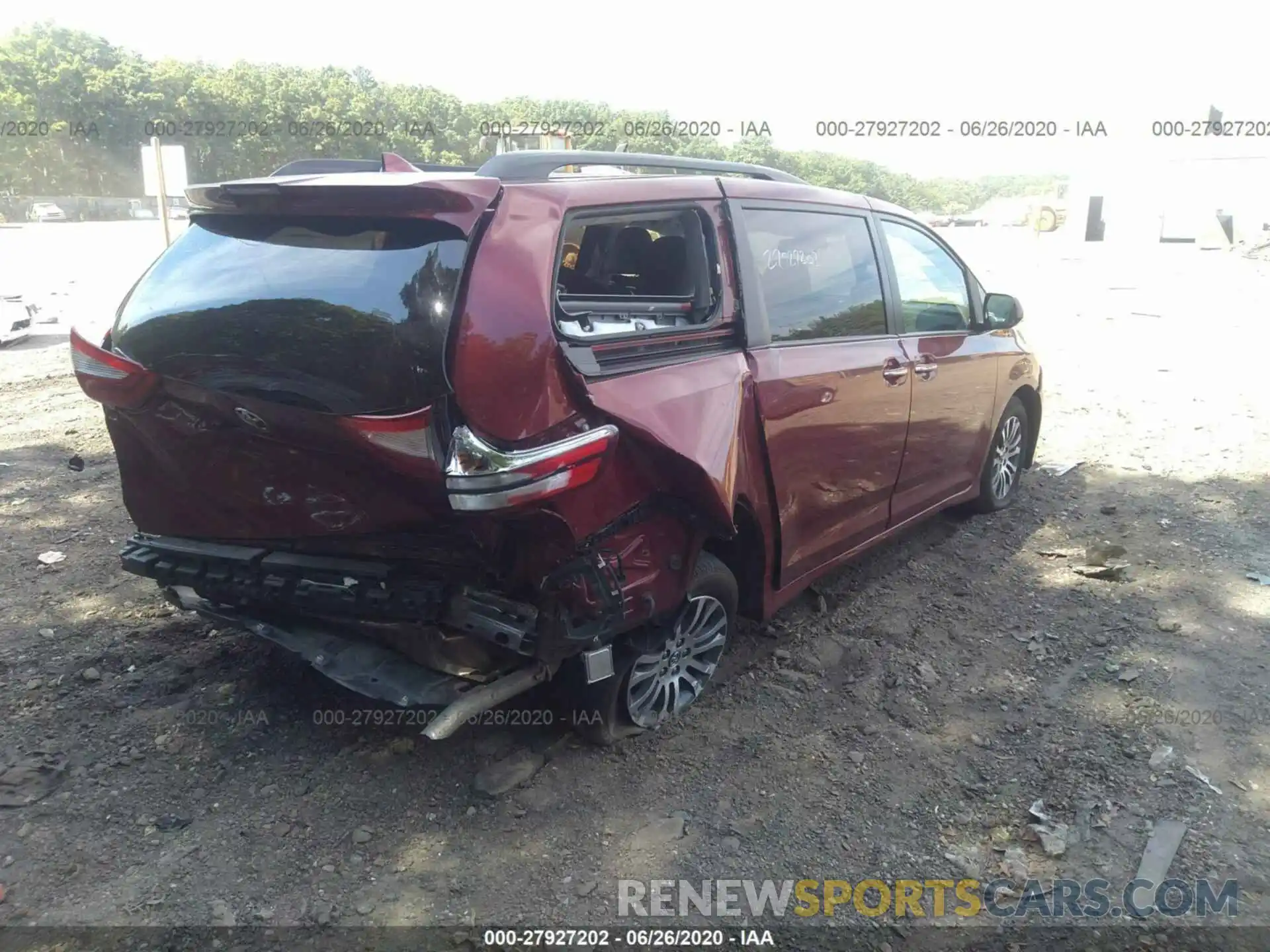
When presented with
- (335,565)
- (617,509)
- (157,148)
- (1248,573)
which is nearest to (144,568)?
(335,565)

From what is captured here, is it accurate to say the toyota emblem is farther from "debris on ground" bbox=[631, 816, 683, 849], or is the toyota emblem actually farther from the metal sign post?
the metal sign post

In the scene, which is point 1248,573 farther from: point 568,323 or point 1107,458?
point 568,323

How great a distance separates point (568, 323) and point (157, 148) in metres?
10.5

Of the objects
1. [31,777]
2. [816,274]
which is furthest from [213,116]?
[31,777]

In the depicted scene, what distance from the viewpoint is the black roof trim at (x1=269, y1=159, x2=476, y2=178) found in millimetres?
3689

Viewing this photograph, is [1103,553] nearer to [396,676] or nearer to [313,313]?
[396,676]

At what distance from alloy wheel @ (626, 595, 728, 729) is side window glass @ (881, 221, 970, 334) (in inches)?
71.4

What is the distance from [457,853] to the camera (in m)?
2.79

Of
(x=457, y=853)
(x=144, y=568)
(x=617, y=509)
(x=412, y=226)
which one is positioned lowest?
(x=457, y=853)

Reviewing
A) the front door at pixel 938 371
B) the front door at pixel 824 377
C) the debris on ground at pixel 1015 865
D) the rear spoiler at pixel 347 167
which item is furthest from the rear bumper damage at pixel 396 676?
the front door at pixel 938 371

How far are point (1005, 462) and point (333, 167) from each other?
4.09 m

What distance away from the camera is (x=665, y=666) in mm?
3369

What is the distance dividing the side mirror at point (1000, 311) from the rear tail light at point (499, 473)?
3417 millimetres

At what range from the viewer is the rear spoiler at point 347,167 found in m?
3.71
